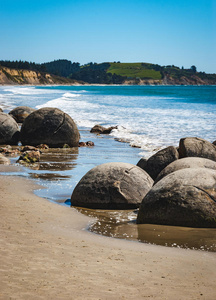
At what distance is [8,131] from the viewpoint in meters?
16.9

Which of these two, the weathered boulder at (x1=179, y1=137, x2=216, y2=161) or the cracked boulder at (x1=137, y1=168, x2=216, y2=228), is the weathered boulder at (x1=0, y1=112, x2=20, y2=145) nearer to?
the weathered boulder at (x1=179, y1=137, x2=216, y2=161)

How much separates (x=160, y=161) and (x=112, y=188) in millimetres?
2198

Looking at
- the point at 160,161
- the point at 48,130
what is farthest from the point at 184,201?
the point at 48,130

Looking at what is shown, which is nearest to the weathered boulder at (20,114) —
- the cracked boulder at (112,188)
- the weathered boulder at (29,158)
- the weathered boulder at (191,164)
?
the weathered boulder at (29,158)

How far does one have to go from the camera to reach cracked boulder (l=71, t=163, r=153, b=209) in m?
7.79

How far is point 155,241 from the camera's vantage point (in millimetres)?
5879

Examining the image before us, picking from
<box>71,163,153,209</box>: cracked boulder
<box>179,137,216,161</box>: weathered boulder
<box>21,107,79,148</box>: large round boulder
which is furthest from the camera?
<box>21,107,79,148</box>: large round boulder

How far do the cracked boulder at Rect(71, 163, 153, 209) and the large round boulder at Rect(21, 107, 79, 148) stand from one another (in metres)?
8.41

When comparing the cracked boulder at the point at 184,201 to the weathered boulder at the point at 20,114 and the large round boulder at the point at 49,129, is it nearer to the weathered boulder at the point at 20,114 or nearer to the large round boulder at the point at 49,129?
the large round boulder at the point at 49,129

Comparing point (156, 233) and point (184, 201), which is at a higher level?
point (184, 201)

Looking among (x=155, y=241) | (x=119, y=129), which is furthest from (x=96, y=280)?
(x=119, y=129)

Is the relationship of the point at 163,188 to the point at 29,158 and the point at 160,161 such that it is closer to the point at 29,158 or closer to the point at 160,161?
the point at 160,161

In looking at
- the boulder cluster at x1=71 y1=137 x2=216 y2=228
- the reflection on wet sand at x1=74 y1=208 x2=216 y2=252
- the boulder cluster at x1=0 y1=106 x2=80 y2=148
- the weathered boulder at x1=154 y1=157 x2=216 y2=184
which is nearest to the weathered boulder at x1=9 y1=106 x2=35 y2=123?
the boulder cluster at x1=0 y1=106 x2=80 y2=148

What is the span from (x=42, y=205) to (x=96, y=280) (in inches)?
141
